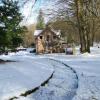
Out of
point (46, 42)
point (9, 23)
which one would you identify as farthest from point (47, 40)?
point (9, 23)

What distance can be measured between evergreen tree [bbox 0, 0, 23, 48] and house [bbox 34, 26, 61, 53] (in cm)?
2995

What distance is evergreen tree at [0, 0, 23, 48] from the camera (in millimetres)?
29000

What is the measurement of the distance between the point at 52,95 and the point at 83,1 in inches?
249

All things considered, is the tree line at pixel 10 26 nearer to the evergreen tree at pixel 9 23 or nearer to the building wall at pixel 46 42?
the evergreen tree at pixel 9 23

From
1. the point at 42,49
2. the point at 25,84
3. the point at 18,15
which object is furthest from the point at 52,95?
the point at 42,49

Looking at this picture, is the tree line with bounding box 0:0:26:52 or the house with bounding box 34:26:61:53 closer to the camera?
the tree line with bounding box 0:0:26:52

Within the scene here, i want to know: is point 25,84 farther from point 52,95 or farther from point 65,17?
point 65,17

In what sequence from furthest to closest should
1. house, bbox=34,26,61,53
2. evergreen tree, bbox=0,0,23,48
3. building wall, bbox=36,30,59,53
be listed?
house, bbox=34,26,61,53, building wall, bbox=36,30,59,53, evergreen tree, bbox=0,0,23,48

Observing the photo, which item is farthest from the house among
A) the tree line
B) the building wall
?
the tree line

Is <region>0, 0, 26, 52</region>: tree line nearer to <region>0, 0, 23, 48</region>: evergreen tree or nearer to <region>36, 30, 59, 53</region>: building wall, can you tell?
<region>0, 0, 23, 48</region>: evergreen tree

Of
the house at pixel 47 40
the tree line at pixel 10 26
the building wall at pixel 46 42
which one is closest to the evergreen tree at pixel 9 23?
the tree line at pixel 10 26

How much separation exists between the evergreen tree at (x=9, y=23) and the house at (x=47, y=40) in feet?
98.3

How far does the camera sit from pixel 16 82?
551 inches

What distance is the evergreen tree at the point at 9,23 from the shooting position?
29000 mm
